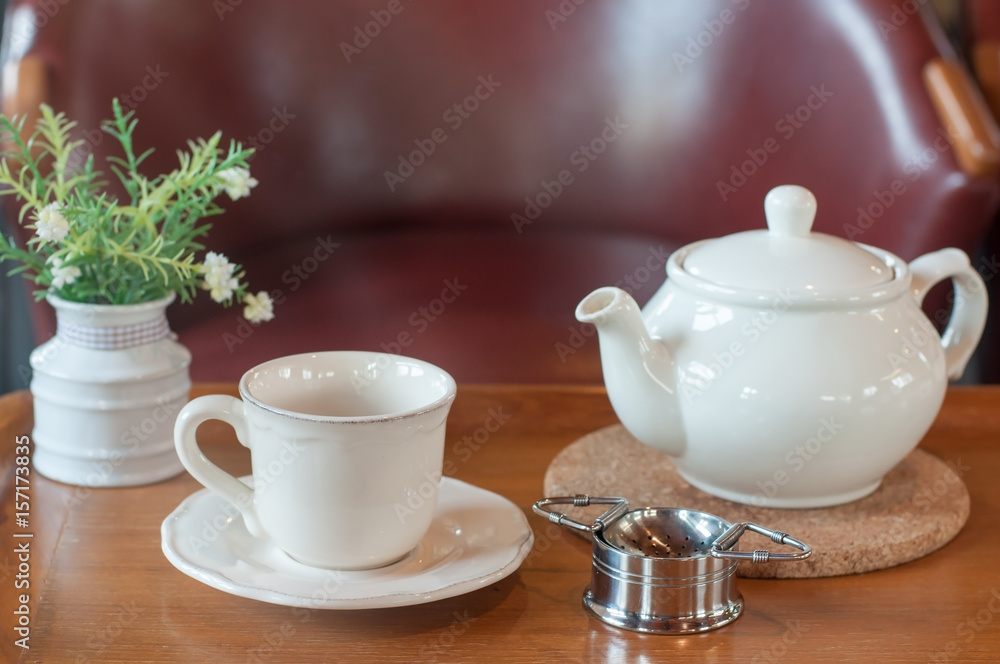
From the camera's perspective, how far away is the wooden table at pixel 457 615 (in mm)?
549

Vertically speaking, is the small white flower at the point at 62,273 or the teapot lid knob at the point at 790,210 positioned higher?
the teapot lid knob at the point at 790,210

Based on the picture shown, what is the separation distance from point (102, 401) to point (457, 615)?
34cm

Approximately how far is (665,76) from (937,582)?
107 cm

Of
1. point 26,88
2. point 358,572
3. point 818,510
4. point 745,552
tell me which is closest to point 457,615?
point 358,572

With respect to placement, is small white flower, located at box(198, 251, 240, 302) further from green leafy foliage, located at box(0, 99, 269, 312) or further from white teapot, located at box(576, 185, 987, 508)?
white teapot, located at box(576, 185, 987, 508)

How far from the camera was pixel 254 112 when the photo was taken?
1515mm

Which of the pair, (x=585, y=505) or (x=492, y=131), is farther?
(x=492, y=131)

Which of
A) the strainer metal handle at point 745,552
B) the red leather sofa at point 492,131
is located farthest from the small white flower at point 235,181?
the red leather sofa at point 492,131

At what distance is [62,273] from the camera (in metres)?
0.73

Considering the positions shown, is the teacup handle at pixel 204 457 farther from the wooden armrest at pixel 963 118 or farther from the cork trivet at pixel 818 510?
the wooden armrest at pixel 963 118

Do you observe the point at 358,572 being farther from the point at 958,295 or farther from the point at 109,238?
the point at 958,295

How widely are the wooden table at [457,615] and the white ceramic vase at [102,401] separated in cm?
3

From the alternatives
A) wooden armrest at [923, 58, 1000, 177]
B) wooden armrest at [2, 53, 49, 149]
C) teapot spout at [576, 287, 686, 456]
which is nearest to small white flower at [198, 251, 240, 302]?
teapot spout at [576, 287, 686, 456]

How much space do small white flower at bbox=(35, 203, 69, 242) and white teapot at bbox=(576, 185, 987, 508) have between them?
1.19 ft
